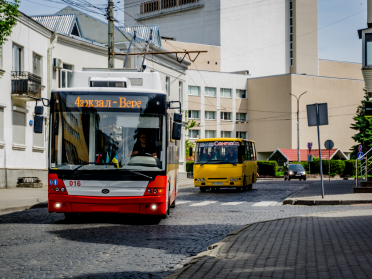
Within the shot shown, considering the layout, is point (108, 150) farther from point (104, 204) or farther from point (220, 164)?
point (220, 164)

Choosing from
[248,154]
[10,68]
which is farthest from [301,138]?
[10,68]

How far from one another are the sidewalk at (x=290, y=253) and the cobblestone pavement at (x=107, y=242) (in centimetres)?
50

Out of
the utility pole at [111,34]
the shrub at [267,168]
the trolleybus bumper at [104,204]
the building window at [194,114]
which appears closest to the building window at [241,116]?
the building window at [194,114]

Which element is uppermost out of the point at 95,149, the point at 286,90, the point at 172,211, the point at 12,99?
the point at 286,90

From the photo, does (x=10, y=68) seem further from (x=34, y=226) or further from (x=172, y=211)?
(x=34, y=226)

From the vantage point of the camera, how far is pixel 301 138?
80188mm

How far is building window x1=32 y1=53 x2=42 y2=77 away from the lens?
1135 inches

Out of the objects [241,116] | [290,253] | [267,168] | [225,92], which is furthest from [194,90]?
[290,253]

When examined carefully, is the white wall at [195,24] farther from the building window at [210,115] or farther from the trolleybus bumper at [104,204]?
the trolleybus bumper at [104,204]

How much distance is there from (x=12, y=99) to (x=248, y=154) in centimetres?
1176

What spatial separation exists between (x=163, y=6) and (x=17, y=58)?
210ft

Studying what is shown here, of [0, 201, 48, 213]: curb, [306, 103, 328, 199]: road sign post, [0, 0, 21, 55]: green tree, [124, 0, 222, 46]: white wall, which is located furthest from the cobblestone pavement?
[124, 0, 222, 46]: white wall

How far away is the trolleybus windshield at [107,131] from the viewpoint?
11.4 m

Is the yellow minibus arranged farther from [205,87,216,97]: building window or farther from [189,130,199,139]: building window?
[205,87,216,97]: building window
